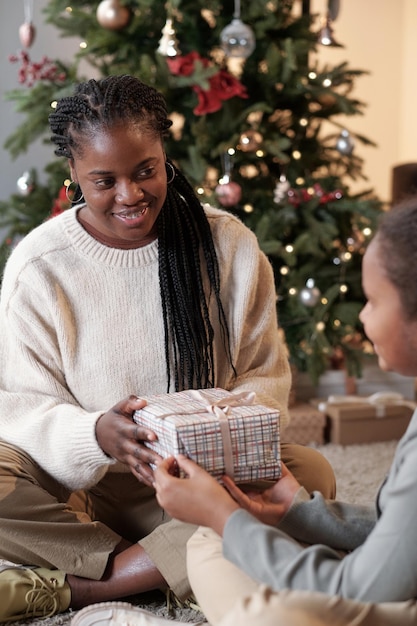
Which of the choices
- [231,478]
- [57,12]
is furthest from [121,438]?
[57,12]

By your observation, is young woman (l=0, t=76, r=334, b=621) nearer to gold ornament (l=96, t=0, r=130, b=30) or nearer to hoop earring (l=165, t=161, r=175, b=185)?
hoop earring (l=165, t=161, r=175, b=185)

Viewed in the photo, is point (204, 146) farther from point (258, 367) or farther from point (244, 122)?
point (258, 367)

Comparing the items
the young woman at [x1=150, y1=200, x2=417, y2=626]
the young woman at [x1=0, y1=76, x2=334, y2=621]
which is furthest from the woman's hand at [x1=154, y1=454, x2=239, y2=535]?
the young woman at [x1=0, y1=76, x2=334, y2=621]

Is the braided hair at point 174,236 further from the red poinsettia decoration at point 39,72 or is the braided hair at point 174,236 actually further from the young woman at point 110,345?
the red poinsettia decoration at point 39,72

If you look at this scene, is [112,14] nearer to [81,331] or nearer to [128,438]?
[81,331]

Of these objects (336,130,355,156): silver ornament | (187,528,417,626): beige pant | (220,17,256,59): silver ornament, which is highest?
(220,17,256,59): silver ornament

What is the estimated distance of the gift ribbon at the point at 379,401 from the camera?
2846mm

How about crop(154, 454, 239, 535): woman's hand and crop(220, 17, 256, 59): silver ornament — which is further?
crop(220, 17, 256, 59): silver ornament

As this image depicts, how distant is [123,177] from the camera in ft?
5.02

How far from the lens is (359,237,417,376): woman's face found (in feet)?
3.55

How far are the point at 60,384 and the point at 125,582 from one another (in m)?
0.39

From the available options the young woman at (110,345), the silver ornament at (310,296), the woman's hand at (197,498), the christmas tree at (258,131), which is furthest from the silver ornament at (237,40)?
the woman's hand at (197,498)

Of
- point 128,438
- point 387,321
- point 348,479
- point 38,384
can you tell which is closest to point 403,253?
point 387,321

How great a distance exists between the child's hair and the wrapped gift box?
1.76m
